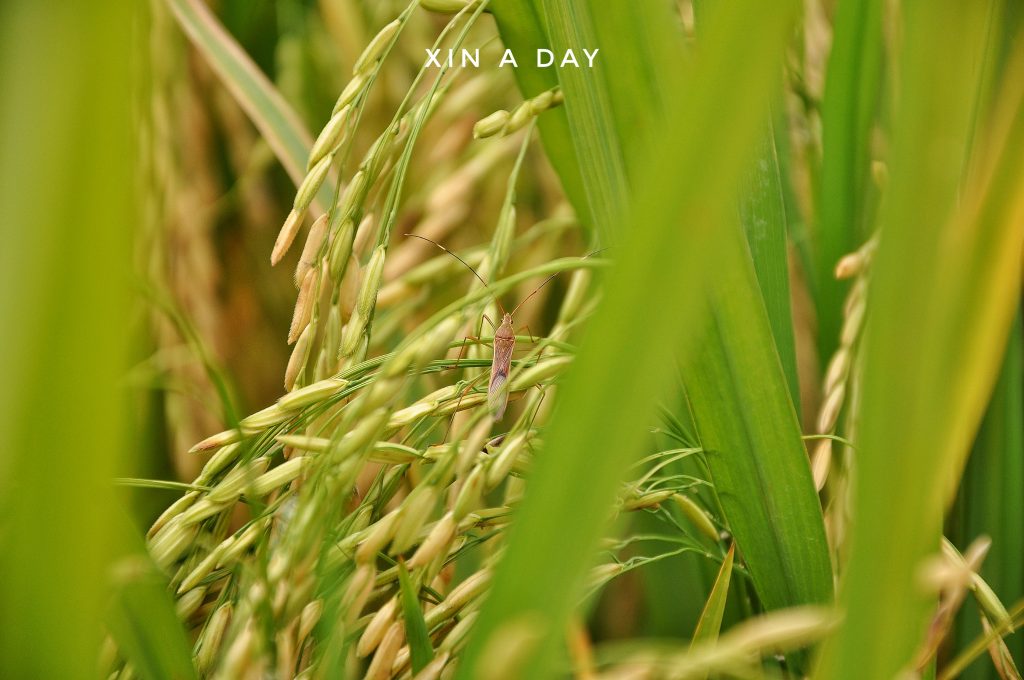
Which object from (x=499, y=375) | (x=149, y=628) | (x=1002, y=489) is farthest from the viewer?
(x=1002, y=489)

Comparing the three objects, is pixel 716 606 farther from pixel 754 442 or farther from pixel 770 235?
pixel 770 235

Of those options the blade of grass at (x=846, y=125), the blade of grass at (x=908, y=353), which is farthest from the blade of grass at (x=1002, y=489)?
the blade of grass at (x=908, y=353)

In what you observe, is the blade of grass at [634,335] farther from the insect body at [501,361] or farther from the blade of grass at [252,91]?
the blade of grass at [252,91]

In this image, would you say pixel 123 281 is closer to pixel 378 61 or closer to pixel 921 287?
pixel 921 287

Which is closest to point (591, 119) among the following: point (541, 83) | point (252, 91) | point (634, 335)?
point (541, 83)

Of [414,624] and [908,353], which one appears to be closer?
[908,353]

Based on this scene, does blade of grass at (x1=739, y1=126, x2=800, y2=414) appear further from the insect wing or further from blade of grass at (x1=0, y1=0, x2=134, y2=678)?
blade of grass at (x1=0, y1=0, x2=134, y2=678)

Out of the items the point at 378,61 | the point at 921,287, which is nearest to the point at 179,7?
the point at 378,61
